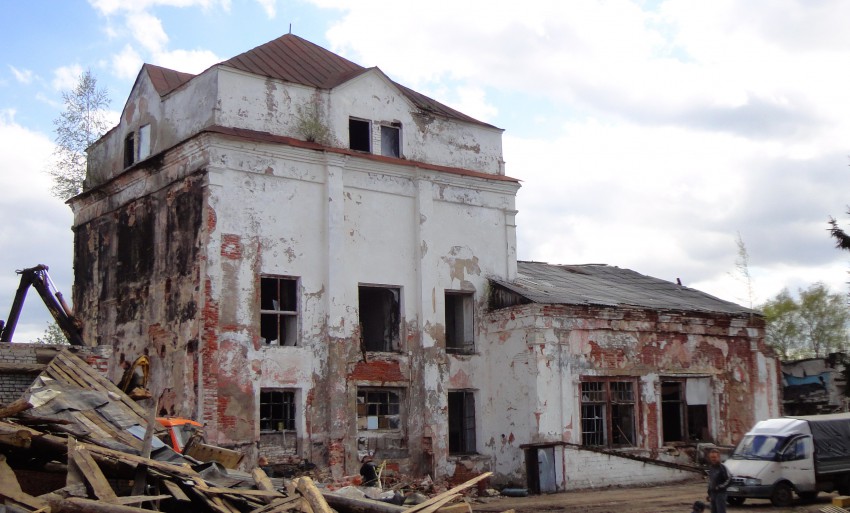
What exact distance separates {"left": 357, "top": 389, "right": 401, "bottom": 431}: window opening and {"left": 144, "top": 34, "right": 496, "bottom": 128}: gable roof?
7.26 meters

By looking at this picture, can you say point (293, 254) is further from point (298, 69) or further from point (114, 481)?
point (114, 481)

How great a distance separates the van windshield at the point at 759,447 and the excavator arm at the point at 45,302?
14634mm

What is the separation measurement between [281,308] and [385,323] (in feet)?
10.2

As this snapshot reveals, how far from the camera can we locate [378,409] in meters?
22.6

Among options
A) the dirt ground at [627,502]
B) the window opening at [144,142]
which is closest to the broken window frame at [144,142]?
the window opening at [144,142]

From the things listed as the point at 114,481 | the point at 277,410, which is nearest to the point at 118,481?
the point at 114,481

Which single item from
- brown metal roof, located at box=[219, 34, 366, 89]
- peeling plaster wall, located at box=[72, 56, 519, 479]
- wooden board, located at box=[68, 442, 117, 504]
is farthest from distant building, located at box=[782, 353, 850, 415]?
wooden board, located at box=[68, 442, 117, 504]

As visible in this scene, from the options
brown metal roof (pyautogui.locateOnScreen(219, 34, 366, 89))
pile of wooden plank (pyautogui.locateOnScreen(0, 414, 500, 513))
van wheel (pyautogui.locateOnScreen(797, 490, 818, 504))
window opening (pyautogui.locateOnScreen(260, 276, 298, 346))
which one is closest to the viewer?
pile of wooden plank (pyautogui.locateOnScreen(0, 414, 500, 513))

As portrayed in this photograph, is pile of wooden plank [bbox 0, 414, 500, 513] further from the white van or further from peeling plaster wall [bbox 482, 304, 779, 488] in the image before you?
peeling plaster wall [bbox 482, 304, 779, 488]

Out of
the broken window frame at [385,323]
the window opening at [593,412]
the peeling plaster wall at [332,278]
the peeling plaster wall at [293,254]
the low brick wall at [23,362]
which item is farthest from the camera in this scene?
the window opening at [593,412]

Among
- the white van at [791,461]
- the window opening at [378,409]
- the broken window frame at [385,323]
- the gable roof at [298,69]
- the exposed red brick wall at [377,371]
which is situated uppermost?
the gable roof at [298,69]

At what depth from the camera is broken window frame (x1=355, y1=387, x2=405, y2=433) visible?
73.1 feet

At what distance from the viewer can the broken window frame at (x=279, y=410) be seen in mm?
20812

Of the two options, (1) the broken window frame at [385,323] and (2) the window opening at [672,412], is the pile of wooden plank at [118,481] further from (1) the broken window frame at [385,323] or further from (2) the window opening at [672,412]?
(2) the window opening at [672,412]
